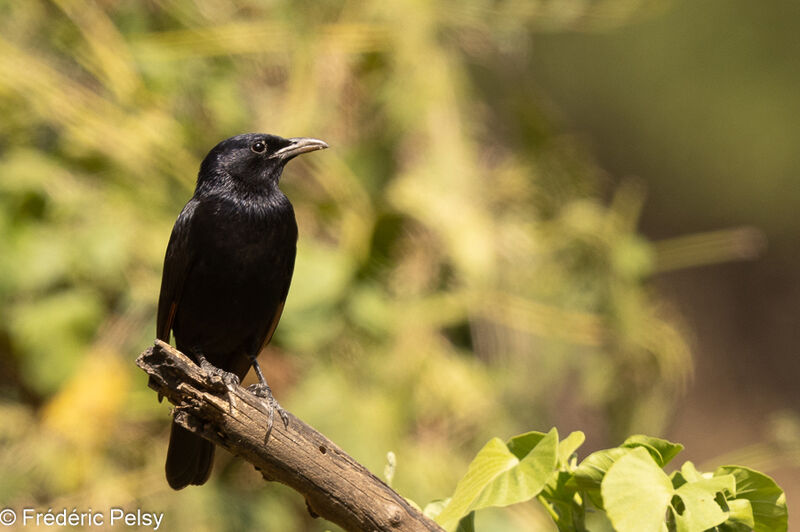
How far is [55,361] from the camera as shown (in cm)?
309

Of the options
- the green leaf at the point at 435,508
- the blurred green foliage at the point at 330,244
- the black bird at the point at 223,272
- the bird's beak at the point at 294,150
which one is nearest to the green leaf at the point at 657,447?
the green leaf at the point at 435,508

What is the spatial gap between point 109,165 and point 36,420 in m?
0.93

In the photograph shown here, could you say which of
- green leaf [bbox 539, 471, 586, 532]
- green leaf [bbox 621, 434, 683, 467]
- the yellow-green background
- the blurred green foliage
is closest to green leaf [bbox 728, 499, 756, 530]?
green leaf [bbox 621, 434, 683, 467]

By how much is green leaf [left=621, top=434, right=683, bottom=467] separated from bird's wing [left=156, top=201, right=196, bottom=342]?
1.34 metres

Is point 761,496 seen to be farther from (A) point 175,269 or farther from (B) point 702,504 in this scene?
(A) point 175,269

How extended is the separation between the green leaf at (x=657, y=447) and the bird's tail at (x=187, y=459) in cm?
122

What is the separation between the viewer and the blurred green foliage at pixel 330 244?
3146mm

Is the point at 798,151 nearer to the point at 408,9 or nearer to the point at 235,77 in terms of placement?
the point at 408,9

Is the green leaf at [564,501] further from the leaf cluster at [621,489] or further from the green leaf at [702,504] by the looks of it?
the green leaf at [702,504]

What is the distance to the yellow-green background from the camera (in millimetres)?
3145

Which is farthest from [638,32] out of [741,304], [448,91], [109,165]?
[109,165]

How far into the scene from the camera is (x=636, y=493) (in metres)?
1.36

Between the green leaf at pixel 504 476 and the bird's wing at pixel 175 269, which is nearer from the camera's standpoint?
the green leaf at pixel 504 476

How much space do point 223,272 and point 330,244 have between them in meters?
1.19
